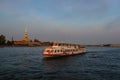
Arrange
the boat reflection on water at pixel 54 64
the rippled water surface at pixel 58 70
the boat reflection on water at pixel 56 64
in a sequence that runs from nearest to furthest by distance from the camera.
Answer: the rippled water surface at pixel 58 70, the boat reflection on water at pixel 56 64, the boat reflection on water at pixel 54 64

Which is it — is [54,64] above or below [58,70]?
above

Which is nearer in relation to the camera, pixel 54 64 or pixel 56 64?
pixel 54 64

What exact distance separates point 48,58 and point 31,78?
119ft

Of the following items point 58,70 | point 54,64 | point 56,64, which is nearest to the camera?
point 58,70

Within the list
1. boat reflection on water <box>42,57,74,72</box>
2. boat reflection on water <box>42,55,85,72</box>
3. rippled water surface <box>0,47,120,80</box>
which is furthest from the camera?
boat reflection on water <box>42,57,74,72</box>

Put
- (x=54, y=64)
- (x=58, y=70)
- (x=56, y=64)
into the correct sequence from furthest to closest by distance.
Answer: (x=56, y=64) → (x=54, y=64) → (x=58, y=70)

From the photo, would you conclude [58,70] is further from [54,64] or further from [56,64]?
[56,64]

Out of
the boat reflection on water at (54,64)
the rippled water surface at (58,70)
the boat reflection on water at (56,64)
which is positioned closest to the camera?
the rippled water surface at (58,70)

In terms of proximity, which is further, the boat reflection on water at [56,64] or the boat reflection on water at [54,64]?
the boat reflection on water at [54,64]

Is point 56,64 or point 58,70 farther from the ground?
point 56,64

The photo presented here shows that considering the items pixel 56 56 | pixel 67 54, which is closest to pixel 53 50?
pixel 56 56

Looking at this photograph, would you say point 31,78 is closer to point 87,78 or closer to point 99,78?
point 87,78

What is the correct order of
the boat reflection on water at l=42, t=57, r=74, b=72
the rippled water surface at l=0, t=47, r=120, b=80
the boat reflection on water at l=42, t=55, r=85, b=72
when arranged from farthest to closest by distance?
the boat reflection on water at l=42, t=57, r=74, b=72 → the boat reflection on water at l=42, t=55, r=85, b=72 → the rippled water surface at l=0, t=47, r=120, b=80

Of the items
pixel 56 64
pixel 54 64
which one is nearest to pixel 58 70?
pixel 54 64
